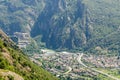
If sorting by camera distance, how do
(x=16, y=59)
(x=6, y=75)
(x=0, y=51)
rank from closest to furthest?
(x=6, y=75) < (x=0, y=51) < (x=16, y=59)

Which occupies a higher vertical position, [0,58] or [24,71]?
[0,58]

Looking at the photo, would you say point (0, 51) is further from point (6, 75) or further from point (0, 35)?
point (0, 35)

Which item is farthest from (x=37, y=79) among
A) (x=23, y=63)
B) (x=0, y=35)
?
(x=0, y=35)

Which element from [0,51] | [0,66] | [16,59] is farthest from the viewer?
[16,59]

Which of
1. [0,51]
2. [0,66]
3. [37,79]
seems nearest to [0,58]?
[0,66]

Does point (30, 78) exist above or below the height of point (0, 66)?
below

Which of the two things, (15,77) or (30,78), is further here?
(30,78)

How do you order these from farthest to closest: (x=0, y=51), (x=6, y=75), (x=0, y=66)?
1. (x=0, y=51)
2. (x=0, y=66)
3. (x=6, y=75)

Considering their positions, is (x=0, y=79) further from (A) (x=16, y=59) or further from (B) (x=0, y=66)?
(A) (x=16, y=59)

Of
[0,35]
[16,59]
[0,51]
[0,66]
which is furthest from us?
[0,35]
